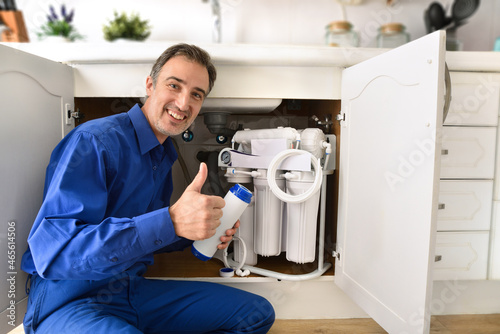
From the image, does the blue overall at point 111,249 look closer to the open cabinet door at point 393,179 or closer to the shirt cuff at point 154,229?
the shirt cuff at point 154,229

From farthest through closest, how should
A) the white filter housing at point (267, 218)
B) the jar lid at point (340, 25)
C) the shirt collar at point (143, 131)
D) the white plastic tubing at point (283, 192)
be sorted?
the jar lid at point (340, 25) < the white filter housing at point (267, 218) < the white plastic tubing at point (283, 192) < the shirt collar at point (143, 131)

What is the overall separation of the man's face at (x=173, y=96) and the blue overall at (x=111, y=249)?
4cm

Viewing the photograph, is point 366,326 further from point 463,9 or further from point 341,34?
point 463,9

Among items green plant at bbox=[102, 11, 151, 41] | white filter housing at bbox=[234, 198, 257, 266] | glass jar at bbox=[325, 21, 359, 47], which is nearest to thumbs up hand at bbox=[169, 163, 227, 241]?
white filter housing at bbox=[234, 198, 257, 266]

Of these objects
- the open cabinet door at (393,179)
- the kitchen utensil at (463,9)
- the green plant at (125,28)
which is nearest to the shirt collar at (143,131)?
the open cabinet door at (393,179)

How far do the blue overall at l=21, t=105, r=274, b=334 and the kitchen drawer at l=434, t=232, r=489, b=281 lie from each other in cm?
62

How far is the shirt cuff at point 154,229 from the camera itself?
2.30 feet

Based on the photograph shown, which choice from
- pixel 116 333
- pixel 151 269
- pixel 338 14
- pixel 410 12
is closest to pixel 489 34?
pixel 410 12

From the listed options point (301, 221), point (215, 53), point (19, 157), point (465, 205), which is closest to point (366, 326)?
point (301, 221)

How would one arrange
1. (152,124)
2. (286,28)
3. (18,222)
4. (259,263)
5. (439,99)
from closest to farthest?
(439,99) < (18,222) < (152,124) < (259,263) < (286,28)

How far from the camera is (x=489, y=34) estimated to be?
175cm

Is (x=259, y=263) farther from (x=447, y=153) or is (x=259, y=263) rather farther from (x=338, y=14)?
(x=338, y=14)

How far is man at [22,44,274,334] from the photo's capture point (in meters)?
0.69

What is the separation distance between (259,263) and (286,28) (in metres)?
1.10
